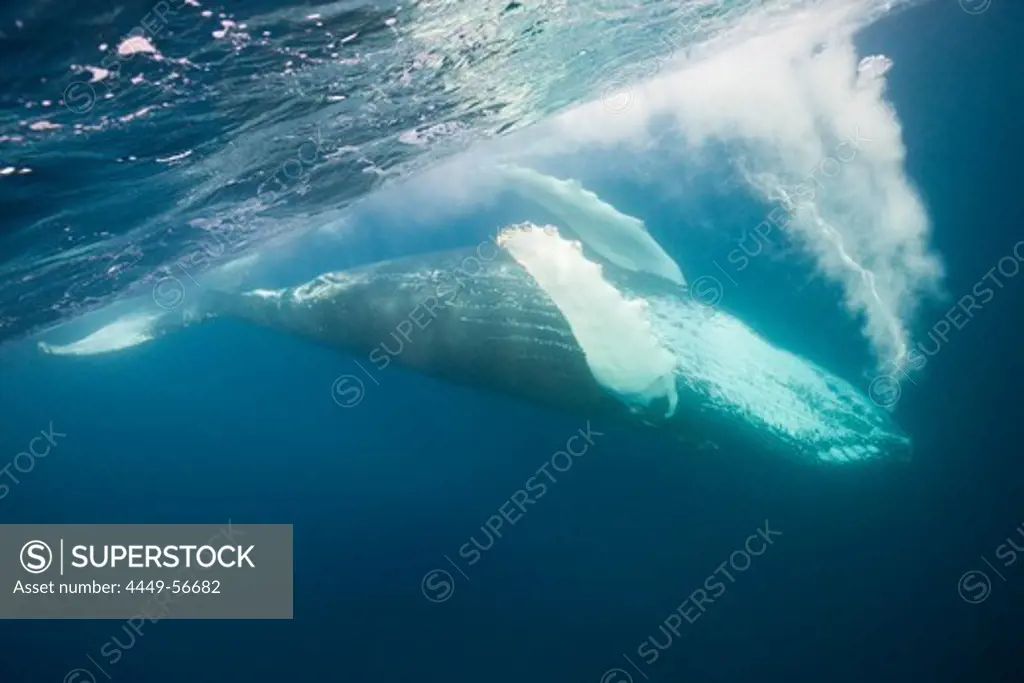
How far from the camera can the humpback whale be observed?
11.1 metres

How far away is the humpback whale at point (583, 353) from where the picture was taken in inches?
436

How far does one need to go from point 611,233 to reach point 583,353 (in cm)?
373

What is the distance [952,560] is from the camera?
89.6ft

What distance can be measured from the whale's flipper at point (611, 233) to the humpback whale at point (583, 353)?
0.89 ft

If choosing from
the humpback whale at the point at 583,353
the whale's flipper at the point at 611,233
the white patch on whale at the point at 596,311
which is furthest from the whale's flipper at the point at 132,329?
the white patch on whale at the point at 596,311

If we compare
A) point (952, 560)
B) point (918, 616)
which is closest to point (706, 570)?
point (918, 616)

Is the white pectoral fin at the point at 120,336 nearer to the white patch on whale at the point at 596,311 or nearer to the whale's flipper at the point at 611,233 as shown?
the whale's flipper at the point at 611,233

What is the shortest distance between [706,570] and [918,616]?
354 inches

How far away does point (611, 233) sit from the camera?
12836 mm

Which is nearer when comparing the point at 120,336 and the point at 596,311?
the point at 596,311

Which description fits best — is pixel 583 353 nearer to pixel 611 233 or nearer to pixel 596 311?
pixel 596 311

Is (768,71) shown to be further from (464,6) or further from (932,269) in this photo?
(464,6)

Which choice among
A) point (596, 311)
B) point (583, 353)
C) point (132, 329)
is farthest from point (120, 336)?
point (596, 311)

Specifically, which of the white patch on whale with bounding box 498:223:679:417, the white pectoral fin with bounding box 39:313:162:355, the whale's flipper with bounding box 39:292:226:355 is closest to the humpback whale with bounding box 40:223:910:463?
the white patch on whale with bounding box 498:223:679:417
